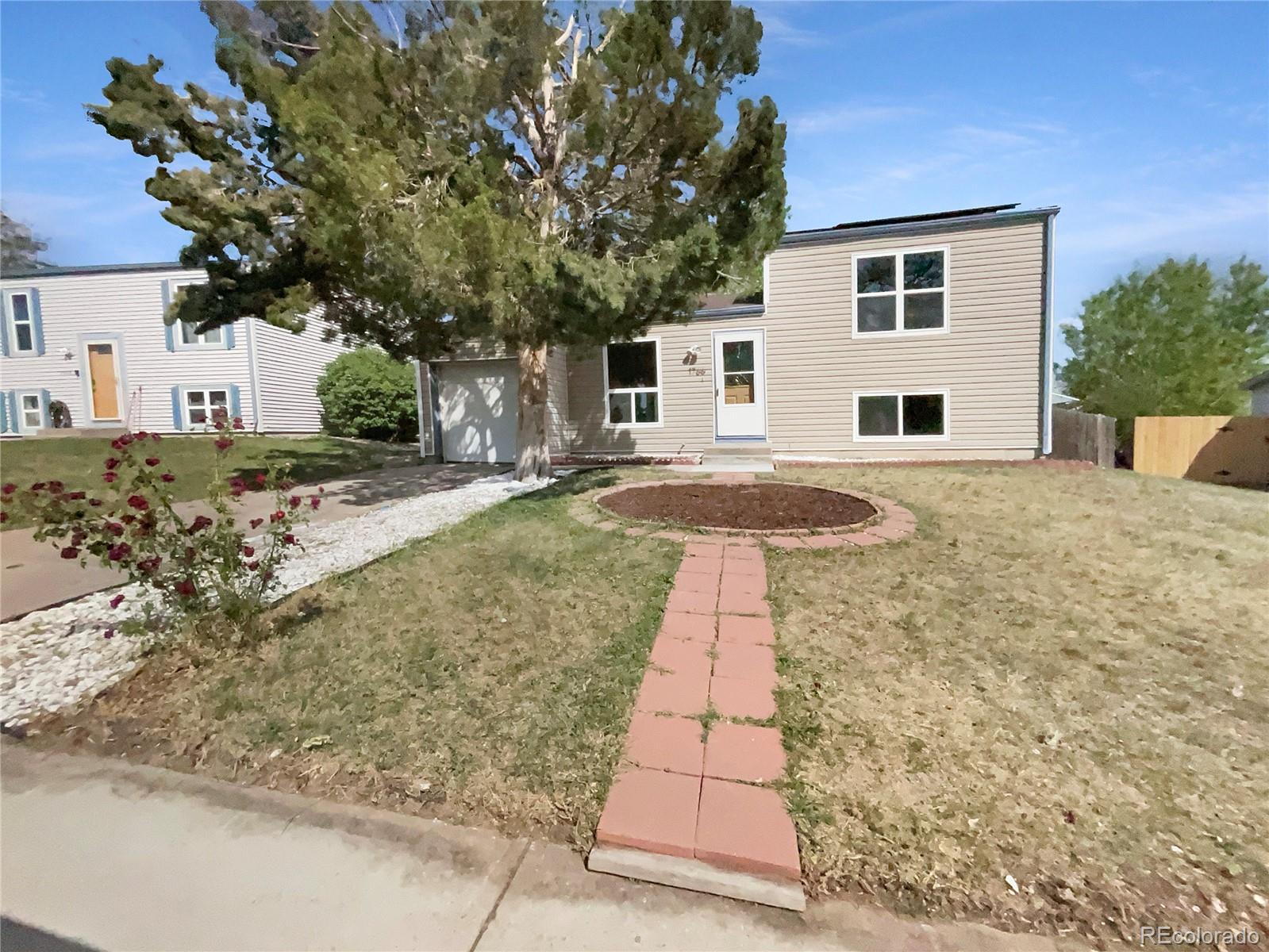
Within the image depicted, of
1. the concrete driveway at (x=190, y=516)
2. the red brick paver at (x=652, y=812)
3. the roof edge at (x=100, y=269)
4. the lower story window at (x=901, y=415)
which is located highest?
the roof edge at (x=100, y=269)

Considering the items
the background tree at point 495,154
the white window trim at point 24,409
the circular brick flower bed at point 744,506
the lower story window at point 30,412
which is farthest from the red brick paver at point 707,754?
the lower story window at point 30,412

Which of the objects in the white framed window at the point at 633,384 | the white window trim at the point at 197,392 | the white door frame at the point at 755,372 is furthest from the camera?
the white window trim at the point at 197,392

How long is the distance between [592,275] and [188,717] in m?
4.61

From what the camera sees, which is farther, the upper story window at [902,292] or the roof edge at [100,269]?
the roof edge at [100,269]

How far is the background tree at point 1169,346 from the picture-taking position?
54.9 feet

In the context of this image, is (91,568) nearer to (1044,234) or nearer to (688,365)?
(688,365)

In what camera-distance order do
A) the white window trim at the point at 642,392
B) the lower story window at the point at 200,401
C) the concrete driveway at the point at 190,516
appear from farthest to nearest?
the lower story window at the point at 200,401, the white window trim at the point at 642,392, the concrete driveway at the point at 190,516

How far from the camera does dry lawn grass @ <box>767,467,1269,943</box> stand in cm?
184

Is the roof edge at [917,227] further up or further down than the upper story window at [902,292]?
further up

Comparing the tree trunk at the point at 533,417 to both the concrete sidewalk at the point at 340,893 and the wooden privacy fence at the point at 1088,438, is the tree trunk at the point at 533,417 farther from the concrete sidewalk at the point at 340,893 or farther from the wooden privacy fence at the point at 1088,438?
the wooden privacy fence at the point at 1088,438

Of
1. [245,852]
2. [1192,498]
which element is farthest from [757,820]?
[1192,498]

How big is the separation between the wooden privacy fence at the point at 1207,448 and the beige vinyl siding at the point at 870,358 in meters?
3.43

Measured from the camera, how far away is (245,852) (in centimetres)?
199

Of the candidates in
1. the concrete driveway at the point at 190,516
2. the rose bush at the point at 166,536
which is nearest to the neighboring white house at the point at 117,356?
the concrete driveway at the point at 190,516
